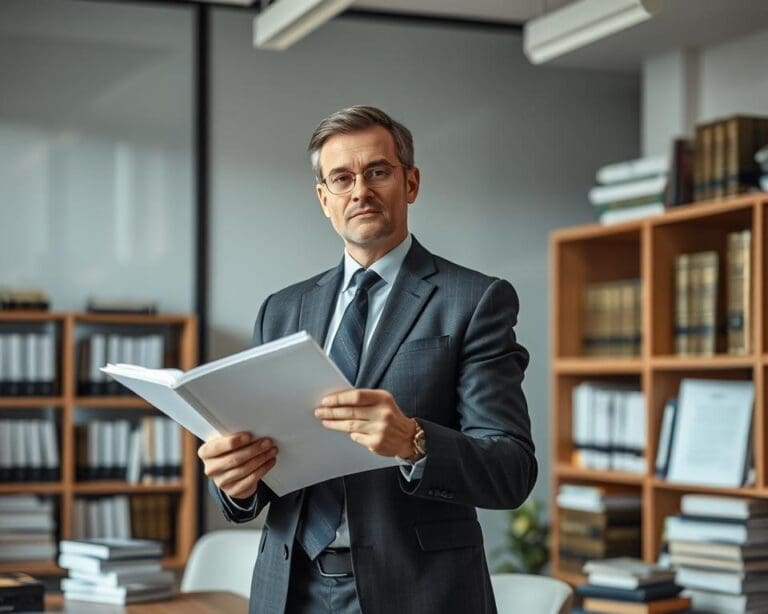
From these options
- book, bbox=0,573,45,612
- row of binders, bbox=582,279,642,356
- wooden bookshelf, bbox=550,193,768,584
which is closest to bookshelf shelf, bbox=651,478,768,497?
wooden bookshelf, bbox=550,193,768,584

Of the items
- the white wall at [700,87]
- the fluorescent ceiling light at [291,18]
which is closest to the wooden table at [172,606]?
the fluorescent ceiling light at [291,18]

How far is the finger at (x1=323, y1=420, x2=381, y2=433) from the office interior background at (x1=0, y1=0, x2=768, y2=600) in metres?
3.76

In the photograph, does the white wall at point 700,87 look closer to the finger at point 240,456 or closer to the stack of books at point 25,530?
the stack of books at point 25,530

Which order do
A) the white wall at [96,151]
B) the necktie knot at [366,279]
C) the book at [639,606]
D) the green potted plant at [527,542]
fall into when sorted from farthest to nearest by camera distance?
1. the green potted plant at [527,542]
2. the white wall at [96,151]
3. the book at [639,606]
4. the necktie knot at [366,279]

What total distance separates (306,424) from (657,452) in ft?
10.5

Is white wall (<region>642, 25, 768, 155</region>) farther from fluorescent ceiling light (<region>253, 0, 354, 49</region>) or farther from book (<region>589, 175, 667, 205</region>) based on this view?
fluorescent ceiling light (<region>253, 0, 354, 49</region>)

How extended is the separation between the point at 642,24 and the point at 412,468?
3934 millimetres

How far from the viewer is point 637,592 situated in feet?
13.8

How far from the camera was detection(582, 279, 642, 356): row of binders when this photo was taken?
4988 mm

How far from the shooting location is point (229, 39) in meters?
5.68

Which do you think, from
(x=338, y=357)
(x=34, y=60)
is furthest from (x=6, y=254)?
(x=338, y=357)

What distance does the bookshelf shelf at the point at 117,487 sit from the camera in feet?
16.7

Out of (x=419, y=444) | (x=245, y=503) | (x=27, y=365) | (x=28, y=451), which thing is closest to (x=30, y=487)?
(x=28, y=451)

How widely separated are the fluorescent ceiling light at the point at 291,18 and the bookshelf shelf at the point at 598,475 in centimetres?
200
